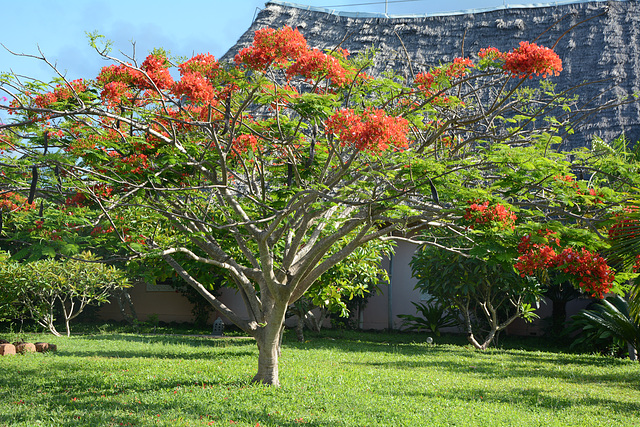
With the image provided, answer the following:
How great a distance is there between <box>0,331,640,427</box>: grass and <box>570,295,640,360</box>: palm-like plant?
59cm

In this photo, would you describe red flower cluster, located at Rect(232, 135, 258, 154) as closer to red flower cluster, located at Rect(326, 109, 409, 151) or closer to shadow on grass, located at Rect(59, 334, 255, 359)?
red flower cluster, located at Rect(326, 109, 409, 151)

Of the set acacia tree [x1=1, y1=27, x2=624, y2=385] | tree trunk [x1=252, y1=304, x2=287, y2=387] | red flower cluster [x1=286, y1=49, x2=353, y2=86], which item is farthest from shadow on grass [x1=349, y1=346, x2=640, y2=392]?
red flower cluster [x1=286, y1=49, x2=353, y2=86]

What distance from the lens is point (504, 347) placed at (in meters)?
12.7

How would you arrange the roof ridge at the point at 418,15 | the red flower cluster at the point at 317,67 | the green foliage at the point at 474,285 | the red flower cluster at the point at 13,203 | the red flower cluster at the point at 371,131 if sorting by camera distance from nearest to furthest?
the red flower cluster at the point at 371,131
the red flower cluster at the point at 317,67
the red flower cluster at the point at 13,203
the green foliage at the point at 474,285
the roof ridge at the point at 418,15

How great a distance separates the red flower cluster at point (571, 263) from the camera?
→ 4.78 meters

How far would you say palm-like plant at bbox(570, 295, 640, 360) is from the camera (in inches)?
410

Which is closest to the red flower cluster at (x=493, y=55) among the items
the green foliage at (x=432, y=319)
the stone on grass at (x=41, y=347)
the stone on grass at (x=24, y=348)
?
the green foliage at (x=432, y=319)

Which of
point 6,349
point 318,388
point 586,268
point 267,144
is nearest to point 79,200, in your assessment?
point 267,144

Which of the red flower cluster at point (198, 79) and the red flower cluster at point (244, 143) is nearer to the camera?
the red flower cluster at point (198, 79)

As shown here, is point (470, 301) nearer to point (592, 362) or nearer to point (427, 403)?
point (592, 362)

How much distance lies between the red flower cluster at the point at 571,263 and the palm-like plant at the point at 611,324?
6.14 metres

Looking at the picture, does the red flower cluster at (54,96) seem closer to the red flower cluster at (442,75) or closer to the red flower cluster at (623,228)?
the red flower cluster at (442,75)

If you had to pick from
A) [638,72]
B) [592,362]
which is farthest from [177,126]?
[638,72]

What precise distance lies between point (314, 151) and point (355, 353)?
540 cm
